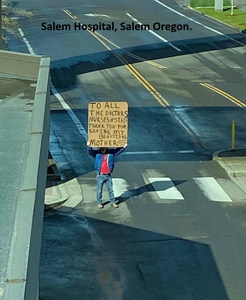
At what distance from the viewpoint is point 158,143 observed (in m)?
27.0

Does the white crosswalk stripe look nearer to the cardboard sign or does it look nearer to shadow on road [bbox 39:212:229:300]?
the cardboard sign

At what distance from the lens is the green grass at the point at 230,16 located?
57237 mm

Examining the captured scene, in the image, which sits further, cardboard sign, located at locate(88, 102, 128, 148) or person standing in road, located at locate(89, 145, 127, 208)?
person standing in road, located at locate(89, 145, 127, 208)

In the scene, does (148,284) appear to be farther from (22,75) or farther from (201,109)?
(201,109)

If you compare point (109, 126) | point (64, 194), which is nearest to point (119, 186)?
point (64, 194)

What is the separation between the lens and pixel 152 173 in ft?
77.2

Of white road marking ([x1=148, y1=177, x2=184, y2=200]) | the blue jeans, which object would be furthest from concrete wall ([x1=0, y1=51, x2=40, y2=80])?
white road marking ([x1=148, y1=177, x2=184, y2=200])

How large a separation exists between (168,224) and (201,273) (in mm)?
3064

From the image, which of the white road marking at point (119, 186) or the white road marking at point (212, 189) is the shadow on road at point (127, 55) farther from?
the white road marking at point (212, 189)

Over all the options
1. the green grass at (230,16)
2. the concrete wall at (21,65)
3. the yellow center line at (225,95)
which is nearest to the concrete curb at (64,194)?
the concrete wall at (21,65)

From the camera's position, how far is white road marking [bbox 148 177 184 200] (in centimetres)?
2117

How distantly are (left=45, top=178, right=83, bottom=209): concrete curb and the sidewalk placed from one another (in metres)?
4.34

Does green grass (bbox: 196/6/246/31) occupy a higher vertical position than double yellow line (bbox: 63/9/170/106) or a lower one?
lower

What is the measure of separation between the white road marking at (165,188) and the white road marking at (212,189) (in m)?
0.72
